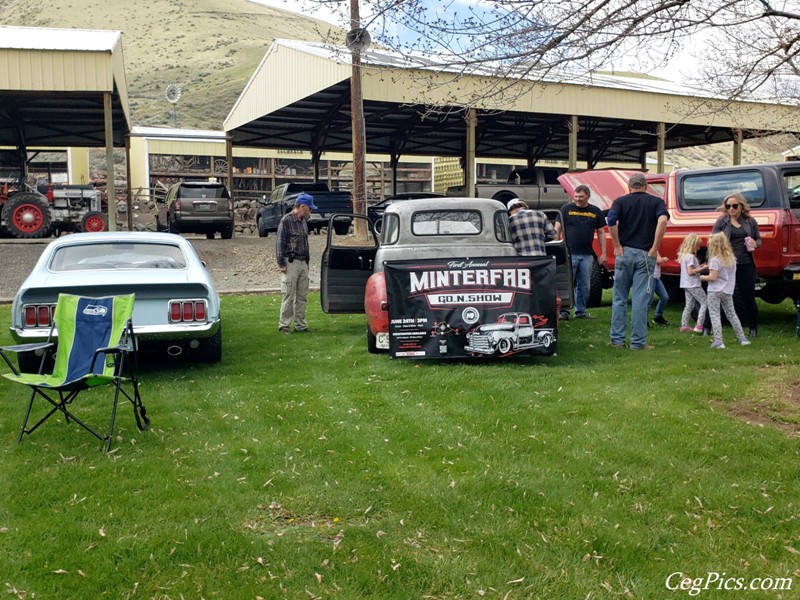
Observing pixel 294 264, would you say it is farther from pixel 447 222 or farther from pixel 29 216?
pixel 29 216

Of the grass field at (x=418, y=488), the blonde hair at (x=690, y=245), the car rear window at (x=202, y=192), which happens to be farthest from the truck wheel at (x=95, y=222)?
the blonde hair at (x=690, y=245)

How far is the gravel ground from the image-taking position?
16.1 metres

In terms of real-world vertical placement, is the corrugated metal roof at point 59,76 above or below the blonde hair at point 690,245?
above

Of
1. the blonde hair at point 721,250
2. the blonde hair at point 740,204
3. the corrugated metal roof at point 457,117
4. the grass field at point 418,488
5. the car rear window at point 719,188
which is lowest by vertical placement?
the grass field at point 418,488

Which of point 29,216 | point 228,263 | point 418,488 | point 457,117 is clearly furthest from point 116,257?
point 457,117

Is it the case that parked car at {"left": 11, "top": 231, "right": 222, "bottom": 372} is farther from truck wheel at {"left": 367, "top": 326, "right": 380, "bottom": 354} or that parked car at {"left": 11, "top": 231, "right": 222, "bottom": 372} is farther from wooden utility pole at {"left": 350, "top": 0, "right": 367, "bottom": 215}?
wooden utility pole at {"left": 350, "top": 0, "right": 367, "bottom": 215}

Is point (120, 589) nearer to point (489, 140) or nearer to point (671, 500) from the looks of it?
point (671, 500)

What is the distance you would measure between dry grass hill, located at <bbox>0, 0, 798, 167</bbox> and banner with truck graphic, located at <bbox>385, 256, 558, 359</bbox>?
63.4 m

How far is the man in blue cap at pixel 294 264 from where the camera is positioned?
10.7 metres

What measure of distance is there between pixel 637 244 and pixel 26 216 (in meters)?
18.9

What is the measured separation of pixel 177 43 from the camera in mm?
128750

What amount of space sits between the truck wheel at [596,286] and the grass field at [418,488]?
4877 mm

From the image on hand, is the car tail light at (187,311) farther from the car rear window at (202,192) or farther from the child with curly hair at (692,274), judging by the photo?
the car rear window at (202,192)

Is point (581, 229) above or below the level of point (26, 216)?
below
